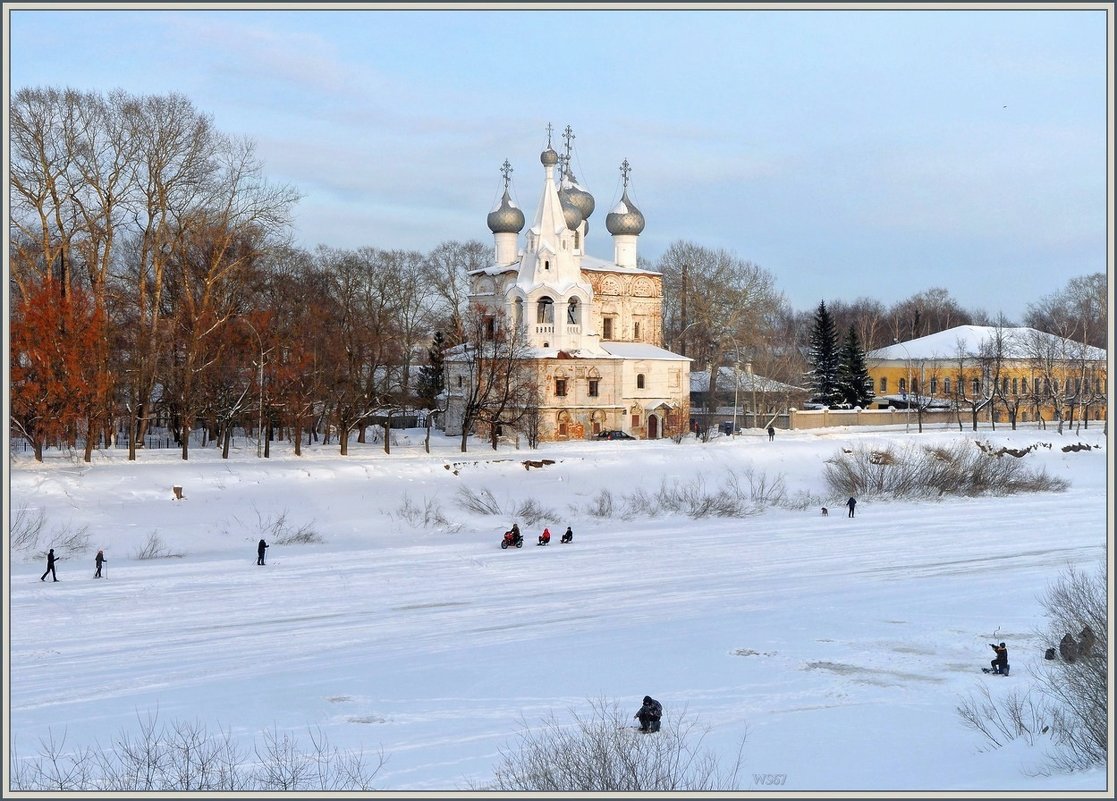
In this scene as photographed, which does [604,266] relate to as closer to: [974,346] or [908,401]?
[908,401]

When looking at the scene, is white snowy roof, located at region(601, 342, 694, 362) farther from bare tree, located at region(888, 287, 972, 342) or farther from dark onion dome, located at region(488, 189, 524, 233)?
bare tree, located at region(888, 287, 972, 342)

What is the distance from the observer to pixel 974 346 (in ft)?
216

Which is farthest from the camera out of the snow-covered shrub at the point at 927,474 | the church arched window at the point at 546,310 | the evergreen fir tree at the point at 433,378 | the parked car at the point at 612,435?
the evergreen fir tree at the point at 433,378

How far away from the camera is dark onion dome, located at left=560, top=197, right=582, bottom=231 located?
172 ft

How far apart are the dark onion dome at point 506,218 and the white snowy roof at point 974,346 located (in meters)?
25.0

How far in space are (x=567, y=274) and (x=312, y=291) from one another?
33.7 feet

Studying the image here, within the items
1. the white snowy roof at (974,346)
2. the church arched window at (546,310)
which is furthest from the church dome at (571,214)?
the white snowy roof at (974,346)

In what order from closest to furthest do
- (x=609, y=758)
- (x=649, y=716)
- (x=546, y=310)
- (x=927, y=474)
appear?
(x=609, y=758), (x=649, y=716), (x=927, y=474), (x=546, y=310)

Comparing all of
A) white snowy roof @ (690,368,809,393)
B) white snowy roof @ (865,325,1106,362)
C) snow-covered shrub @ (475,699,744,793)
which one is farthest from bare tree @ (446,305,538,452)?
white snowy roof @ (865,325,1106,362)

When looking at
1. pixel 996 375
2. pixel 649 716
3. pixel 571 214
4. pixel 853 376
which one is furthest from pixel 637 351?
pixel 649 716

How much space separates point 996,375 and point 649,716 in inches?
1852

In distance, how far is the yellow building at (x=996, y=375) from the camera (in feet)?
188

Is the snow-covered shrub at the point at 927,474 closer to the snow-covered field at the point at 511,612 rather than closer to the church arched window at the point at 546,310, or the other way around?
the snow-covered field at the point at 511,612

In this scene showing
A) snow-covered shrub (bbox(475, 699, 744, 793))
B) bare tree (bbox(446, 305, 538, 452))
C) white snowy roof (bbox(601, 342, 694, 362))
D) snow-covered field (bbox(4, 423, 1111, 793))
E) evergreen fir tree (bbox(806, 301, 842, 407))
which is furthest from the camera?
evergreen fir tree (bbox(806, 301, 842, 407))
